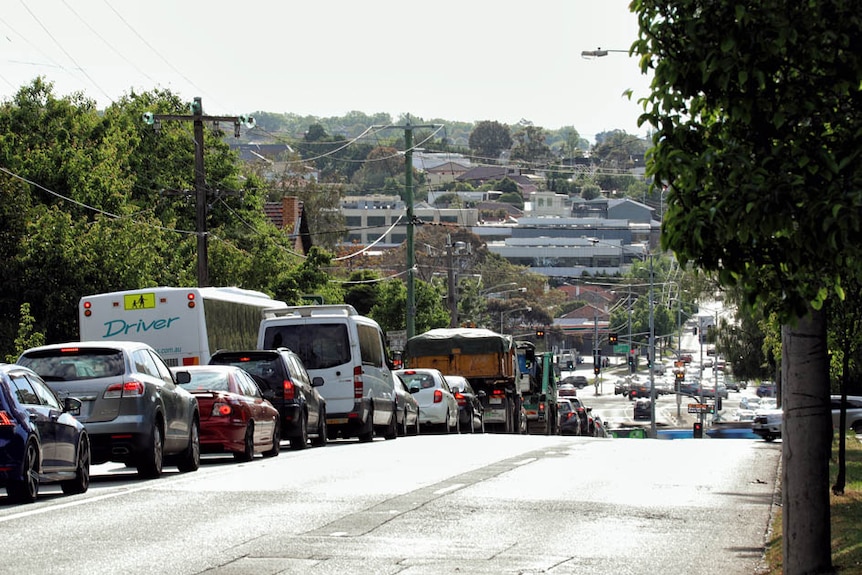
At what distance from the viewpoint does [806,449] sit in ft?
31.5

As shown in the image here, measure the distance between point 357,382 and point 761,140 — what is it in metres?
20.6

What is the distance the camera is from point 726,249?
7973mm

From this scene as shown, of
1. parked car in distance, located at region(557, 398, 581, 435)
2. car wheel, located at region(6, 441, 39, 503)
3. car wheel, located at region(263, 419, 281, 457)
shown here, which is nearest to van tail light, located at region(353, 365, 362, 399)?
car wheel, located at region(263, 419, 281, 457)

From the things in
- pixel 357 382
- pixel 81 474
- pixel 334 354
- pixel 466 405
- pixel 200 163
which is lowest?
pixel 466 405

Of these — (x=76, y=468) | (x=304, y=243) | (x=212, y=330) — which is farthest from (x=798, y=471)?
(x=304, y=243)

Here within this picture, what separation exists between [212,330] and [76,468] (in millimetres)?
14741

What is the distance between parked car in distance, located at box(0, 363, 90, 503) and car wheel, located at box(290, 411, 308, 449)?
865cm

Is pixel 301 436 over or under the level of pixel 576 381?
over

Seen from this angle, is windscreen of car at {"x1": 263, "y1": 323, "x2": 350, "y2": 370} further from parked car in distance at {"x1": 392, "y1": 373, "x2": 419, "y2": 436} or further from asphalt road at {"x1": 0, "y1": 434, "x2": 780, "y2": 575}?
asphalt road at {"x1": 0, "y1": 434, "x2": 780, "y2": 575}

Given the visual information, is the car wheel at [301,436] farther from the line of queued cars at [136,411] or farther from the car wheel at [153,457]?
the car wheel at [153,457]

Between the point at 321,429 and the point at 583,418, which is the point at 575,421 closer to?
the point at 583,418

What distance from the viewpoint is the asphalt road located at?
11.1m

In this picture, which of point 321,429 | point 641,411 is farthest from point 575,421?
point 641,411

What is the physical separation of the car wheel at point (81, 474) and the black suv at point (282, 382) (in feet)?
26.6
